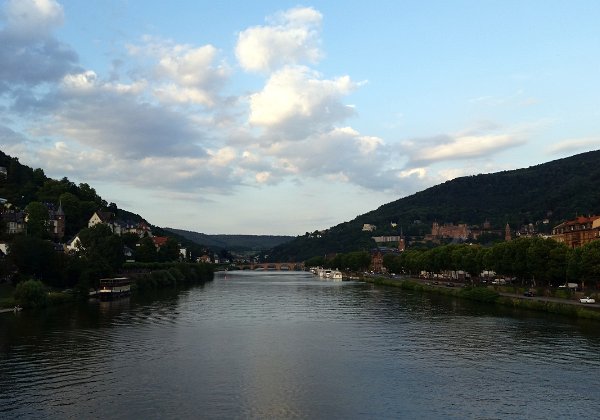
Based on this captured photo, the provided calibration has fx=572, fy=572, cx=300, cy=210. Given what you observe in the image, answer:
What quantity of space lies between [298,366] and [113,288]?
65.1m

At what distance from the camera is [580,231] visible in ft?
428

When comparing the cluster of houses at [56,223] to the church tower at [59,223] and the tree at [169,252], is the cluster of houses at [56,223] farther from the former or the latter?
the tree at [169,252]

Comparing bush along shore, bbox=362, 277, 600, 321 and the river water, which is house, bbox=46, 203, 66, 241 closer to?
the river water

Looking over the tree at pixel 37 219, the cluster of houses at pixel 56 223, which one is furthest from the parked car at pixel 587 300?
the tree at pixel 37 219

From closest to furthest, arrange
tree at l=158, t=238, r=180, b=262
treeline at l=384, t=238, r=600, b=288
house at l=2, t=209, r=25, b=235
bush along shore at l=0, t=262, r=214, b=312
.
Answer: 1. bush along shore at l=0, t=262, r=214, b=312
2. treeline at l=384, t=238, r=600, b=288
3. house at l=2, t=209, r=25, b=235
4. tree at l=158, t=238, r=180, b=262

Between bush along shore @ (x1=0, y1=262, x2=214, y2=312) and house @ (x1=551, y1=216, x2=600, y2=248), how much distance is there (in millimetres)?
87997

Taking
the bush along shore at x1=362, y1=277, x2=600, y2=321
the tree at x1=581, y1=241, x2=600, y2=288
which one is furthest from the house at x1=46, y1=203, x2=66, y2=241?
the tree at x1=581, y1=241, x2=600, y2=288

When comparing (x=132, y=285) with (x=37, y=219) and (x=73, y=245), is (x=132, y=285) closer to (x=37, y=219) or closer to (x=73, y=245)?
(x=73, y=245)

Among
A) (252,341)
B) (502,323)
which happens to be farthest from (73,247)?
(502,323)

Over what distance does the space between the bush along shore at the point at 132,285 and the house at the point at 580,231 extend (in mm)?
87997

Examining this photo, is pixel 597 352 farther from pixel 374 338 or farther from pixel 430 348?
pixel 374 338

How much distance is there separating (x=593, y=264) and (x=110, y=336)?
192 feet

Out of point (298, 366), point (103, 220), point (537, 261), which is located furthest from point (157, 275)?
point (298, 366)

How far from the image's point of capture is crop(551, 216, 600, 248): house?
12156 cm
